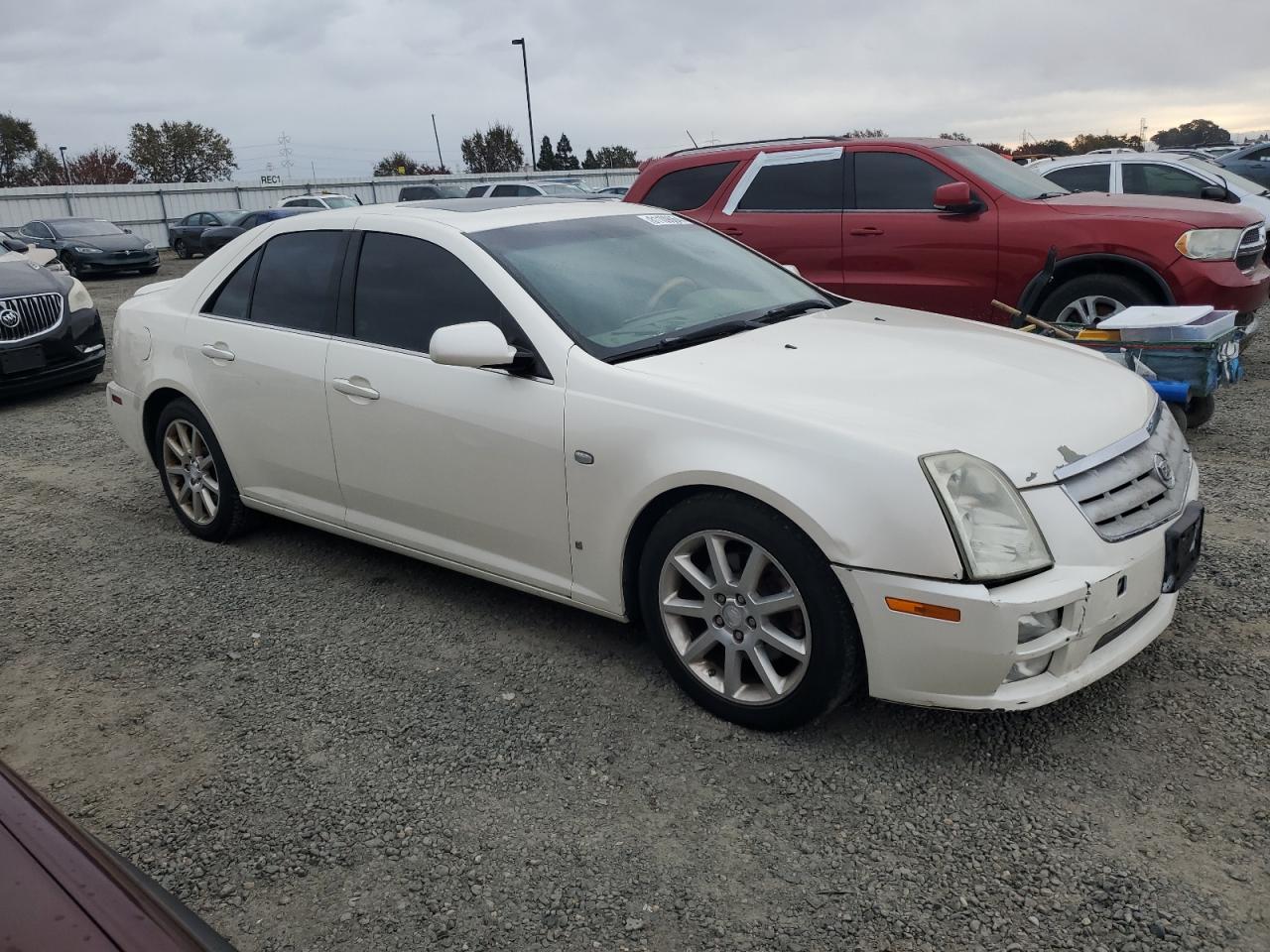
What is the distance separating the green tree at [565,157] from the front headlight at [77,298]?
45.3 m

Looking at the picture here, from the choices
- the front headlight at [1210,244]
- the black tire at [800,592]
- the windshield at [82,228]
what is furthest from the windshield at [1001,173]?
the windshield at [82,228]

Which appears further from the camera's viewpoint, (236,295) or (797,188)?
(797,188)

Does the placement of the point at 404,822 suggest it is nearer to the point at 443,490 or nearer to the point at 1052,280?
the point at 443,490

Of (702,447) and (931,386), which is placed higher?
(931,386)

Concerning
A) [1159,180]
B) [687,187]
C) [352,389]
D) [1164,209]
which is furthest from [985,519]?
[1159,180]

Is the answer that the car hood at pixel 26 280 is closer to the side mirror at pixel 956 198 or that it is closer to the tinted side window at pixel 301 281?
the tinted side window at pixel 301 281

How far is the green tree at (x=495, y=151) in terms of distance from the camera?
64.3 metres

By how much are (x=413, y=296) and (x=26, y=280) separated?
6.87m

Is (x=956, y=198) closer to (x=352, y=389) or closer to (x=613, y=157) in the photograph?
(x=352, y=389)

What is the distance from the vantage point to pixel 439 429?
378cm

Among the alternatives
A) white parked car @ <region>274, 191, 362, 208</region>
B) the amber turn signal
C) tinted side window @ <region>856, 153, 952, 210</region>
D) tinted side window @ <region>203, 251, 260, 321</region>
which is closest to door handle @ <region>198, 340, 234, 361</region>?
tinted side window @ <region>203, 251, 260, 321</region>

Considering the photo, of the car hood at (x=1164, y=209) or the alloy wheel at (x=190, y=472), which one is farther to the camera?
the car hood at (x=1164, y=209)

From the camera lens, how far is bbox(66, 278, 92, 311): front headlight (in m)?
9.37

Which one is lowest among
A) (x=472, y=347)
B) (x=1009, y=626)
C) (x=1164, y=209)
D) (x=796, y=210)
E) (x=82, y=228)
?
(x=1009, y=626)
